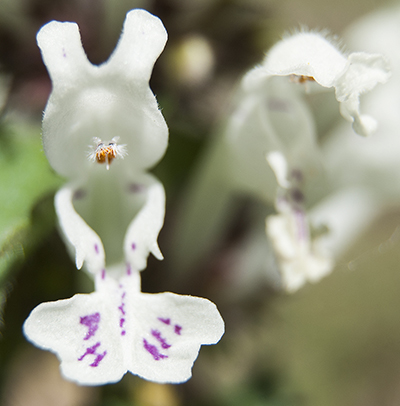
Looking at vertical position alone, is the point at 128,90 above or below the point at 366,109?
below

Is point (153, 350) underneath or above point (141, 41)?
underneath

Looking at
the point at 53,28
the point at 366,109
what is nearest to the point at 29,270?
the point at 53,28

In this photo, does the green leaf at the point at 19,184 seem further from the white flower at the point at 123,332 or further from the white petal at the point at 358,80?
the white petal at the point at 358,80

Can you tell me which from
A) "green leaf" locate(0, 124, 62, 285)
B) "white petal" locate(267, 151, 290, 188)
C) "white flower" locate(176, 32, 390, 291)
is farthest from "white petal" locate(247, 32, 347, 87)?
"green leaf" locate(0, 124, 62, 285)

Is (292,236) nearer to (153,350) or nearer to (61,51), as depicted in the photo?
(153,350)

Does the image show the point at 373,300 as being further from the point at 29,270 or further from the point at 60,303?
the point at 60,303

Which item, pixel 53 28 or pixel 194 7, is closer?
pixel 53 28

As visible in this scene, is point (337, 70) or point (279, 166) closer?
point (337, 70)

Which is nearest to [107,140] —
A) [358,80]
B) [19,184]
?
[19,184]
